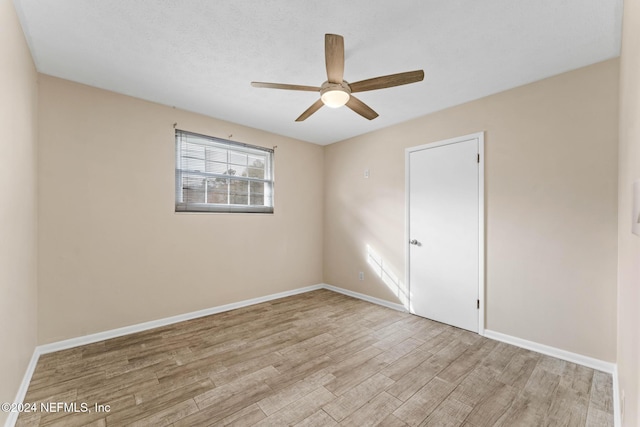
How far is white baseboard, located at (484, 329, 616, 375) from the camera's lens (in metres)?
2.26

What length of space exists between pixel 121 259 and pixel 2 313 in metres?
1.46

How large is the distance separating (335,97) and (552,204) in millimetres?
2255

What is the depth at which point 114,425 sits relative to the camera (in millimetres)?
1674

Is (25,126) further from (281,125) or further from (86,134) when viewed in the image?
(281,125)

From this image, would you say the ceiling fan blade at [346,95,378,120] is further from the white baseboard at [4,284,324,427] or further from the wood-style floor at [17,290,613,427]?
the white baseboard at [4,284,324,427]

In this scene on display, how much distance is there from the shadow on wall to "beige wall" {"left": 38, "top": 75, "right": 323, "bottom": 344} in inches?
66.2

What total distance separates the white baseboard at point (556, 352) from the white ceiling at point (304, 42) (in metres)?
2.55

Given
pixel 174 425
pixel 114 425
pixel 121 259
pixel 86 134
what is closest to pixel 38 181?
pixel 86 134

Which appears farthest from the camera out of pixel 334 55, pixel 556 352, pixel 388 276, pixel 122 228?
pixel 388 276

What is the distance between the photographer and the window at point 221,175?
3.44m

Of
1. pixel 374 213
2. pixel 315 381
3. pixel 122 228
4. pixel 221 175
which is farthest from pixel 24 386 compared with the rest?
pixel 374 213

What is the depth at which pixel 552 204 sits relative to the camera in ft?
8.30

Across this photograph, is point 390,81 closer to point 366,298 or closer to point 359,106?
point 359,106

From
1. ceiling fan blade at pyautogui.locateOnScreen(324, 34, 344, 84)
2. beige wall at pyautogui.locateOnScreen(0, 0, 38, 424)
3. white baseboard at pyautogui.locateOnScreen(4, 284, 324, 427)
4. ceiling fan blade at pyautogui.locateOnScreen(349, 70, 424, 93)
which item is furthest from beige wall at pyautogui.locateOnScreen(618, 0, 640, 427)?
white baseboard at pyautogui.locateOnScreen(4, 284, 324, 427)
